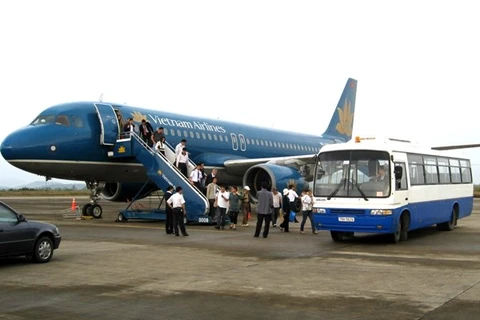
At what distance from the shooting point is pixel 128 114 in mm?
23000

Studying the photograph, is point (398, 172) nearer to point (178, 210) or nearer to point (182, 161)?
point (178, 210)

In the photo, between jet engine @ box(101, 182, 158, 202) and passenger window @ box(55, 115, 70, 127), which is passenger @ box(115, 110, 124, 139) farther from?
jet engine @ box(101, 182, 158, 202)

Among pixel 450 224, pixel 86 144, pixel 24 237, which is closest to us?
pixel 24 237

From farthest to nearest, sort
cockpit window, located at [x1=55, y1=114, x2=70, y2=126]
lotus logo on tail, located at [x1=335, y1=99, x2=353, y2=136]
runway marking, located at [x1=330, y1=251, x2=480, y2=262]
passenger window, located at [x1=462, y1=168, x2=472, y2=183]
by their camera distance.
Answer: lotus logo on tail, located at [x1=335, y1=99, x2=353, y2=136] → cockpit window, located at [x1=55, y1=114, x2=70, y2=126] → passenger window, located at [x1=462, y1=168, x2=472, y2=183] → runway marking, located at [x1=330, y1=251, x2=480, y2=262]

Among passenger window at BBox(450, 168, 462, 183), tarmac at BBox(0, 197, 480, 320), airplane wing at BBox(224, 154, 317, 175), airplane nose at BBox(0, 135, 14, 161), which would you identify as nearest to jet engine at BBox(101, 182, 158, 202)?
airplane wing at BBox(224, 154, 317, 175)

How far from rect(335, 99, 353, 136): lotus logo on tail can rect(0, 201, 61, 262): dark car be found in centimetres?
3121

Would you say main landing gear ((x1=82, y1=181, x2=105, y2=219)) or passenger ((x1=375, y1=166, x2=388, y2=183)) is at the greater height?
passenger ((x1=375, y1=166, x2=388, y2=183))

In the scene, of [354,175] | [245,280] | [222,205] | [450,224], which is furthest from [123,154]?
[245,280]

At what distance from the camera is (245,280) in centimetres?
937

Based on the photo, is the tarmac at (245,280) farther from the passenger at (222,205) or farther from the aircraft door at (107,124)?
the aircraft door at (107,124)

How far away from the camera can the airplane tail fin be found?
1590 inches

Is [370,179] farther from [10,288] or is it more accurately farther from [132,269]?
[10,288]

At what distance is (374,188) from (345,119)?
A: 2716 centimetres

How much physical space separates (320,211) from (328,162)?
1428mm
